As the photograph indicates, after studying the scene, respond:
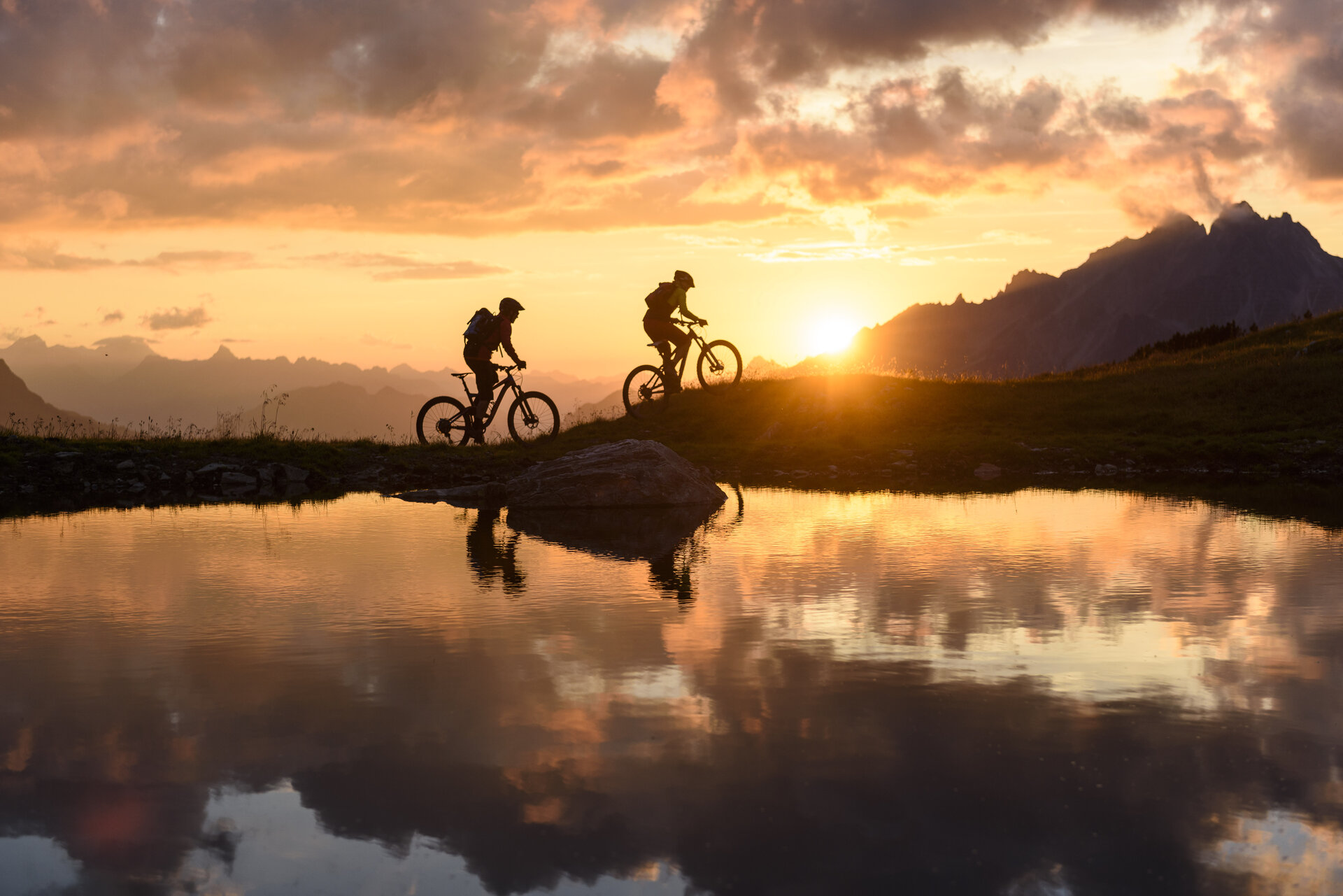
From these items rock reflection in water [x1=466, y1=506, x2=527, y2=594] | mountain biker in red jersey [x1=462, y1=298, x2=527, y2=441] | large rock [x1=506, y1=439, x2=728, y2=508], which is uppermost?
mountain biker in red jersey [x1=462, y1=298, x2=527, y2=441]

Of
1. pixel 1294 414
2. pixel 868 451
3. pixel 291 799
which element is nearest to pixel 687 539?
pixel 291 799

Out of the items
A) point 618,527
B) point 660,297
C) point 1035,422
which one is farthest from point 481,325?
point 1035,422

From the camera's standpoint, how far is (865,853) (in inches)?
160

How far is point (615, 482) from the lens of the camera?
17078 mm

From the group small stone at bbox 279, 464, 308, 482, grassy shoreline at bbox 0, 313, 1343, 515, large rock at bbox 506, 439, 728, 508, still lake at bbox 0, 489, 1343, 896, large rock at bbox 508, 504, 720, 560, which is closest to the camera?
still lake at bbox 0, 489, 1343, 896

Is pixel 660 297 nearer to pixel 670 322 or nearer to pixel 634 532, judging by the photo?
pixel 670 322

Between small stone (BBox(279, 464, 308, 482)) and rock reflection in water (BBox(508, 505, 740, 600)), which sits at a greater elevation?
A: small stone (BBox(279, 464, 308, 482))

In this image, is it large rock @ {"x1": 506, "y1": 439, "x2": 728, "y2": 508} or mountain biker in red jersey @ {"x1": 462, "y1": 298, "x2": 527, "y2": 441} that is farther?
mountain biker in red jersey @ {"x1": 462, "y1": 298, "x2": 527, "y2": 441}

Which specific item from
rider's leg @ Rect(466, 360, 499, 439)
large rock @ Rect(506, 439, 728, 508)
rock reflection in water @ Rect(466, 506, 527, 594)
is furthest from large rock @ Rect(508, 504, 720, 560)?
rider's leg @ Rect(466, 360, 499, 439)

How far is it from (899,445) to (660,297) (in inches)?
293

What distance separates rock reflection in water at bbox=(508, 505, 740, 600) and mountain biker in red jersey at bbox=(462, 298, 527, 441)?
6.51 m

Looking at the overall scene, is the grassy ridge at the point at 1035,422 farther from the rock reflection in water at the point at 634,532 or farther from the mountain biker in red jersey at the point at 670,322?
the rock reflection in water at the point at 634,532

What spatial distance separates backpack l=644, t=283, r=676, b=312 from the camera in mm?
23828

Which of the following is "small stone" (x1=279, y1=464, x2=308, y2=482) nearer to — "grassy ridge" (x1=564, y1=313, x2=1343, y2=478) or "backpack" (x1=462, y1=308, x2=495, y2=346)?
"backpack" (x1=462, y1=308, x2=495, y2=346)
